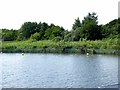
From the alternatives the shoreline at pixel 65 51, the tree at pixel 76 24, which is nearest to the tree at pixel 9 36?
the tree at pixel 76 24

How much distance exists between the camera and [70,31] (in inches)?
2766

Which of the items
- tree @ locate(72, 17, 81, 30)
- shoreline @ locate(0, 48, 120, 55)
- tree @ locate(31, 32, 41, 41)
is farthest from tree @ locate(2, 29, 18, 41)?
shoreline @ locate(0, 48, 120, 55)

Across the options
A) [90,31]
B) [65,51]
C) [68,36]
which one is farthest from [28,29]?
[65,51]

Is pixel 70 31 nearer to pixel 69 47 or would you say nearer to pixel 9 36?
pixel 69 47

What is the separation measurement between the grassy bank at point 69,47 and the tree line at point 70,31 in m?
4.78

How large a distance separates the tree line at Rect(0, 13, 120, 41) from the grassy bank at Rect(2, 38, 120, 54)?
478cm

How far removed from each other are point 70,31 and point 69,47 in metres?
11.5

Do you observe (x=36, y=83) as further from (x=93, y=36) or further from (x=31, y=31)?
(x=31, y=31)

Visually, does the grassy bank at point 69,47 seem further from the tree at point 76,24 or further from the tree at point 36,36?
the tree at point 76,24

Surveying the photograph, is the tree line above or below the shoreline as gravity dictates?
above

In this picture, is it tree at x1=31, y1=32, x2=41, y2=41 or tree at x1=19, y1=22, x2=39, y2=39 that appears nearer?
tree at x1=31, y1=32, x2=41, y2=41

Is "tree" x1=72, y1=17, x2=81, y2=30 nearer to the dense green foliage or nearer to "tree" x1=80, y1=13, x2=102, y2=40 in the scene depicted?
the dense green foliage

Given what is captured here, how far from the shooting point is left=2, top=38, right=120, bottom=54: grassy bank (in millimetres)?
54281

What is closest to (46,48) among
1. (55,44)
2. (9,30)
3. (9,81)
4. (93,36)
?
(55,44)
